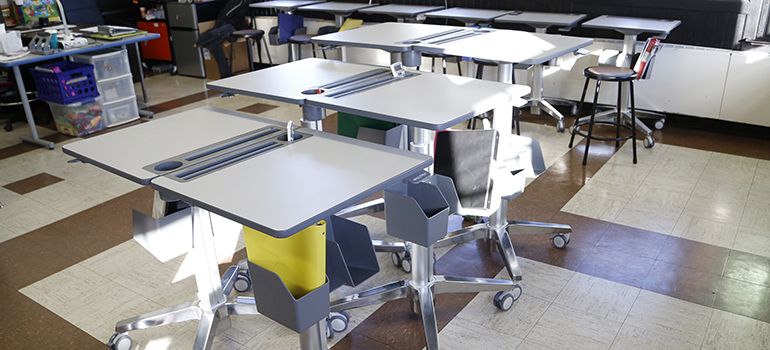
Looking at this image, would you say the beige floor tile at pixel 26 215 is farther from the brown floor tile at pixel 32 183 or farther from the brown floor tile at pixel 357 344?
the brown floor tile at pixel 357 344

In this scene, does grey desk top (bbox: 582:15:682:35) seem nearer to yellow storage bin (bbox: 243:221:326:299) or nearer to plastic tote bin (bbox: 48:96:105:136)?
yellow storage bin (bbox: 243:221:326:299)

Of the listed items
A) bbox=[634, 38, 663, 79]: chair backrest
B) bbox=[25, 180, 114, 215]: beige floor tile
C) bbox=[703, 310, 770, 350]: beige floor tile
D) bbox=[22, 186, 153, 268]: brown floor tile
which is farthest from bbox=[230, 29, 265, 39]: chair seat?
bbox=[703, 310, 770, 350]: beige floor tile

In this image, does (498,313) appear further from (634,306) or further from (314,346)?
(314,346)

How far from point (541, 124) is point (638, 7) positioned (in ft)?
4.28

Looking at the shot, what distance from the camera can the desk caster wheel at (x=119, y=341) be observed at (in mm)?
2355

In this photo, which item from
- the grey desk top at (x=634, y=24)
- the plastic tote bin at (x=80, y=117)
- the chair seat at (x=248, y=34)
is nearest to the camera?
the grey desk top at (x=634, y=24)

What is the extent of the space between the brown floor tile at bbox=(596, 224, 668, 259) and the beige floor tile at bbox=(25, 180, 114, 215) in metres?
3.20

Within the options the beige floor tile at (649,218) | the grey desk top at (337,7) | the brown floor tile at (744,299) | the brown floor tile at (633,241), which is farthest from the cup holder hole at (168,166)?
the grey desk top at (337,7)

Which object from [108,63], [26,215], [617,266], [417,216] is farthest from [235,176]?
[108,63]

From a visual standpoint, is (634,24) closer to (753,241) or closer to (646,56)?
(646,56)

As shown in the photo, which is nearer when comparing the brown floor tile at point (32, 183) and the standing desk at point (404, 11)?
the brown floor tile at point (32, 183)

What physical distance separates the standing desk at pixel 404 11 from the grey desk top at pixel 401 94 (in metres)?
2.84

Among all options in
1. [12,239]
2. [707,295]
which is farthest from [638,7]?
[12,239]

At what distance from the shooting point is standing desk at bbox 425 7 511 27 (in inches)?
209
